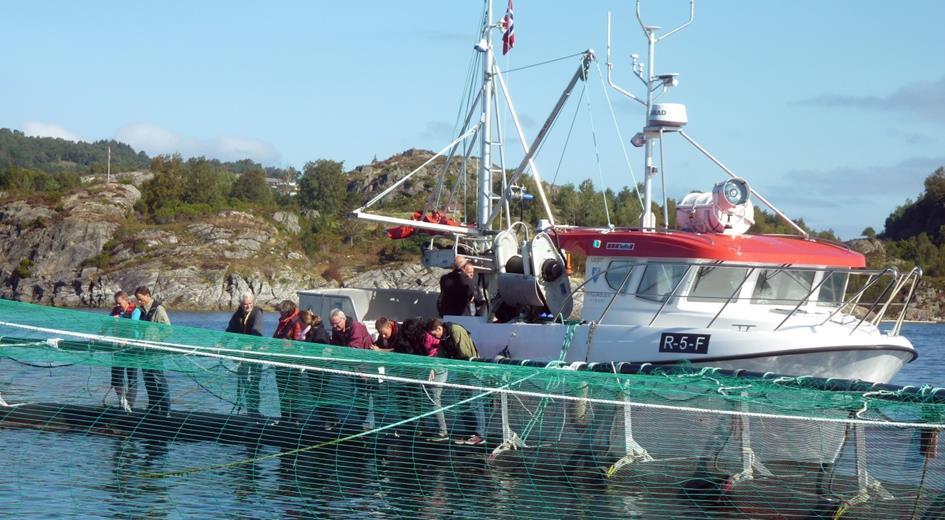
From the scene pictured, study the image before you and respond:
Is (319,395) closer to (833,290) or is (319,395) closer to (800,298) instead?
(800,298)

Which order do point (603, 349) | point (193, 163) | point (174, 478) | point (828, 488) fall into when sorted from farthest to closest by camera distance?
1. point (193, 163)
2. point (603, 349)
3. point (174, 478)
4. point (828, 488)

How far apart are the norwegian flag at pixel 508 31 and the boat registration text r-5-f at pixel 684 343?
30.0 feet

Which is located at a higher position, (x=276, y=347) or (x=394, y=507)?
(x=276, y=347)

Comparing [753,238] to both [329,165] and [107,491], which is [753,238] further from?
[329,165]

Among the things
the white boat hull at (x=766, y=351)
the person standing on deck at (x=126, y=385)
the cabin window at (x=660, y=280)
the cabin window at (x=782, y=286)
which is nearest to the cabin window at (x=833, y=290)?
the cabin window at (x=782, y=286)

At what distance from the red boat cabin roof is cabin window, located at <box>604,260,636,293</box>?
0.17m

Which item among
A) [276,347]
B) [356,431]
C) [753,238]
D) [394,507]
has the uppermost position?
[753,238]

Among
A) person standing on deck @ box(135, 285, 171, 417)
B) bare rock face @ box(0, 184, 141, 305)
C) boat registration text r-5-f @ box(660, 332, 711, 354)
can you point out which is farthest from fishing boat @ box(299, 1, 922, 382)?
bare rock face @ box(0, 184, 141, 305)

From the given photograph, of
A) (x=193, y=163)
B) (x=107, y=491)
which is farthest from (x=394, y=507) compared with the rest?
(x=193, y=163)

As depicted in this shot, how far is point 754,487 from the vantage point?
10805mm

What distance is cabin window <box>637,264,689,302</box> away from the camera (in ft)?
51.1

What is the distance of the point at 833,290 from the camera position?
1584cm

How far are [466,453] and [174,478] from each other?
3.07 meters

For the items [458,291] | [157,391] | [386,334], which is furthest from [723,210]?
[157,391]
